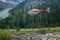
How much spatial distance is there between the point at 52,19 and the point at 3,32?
28.5 inches

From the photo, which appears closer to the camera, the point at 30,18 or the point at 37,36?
the point at 37,36

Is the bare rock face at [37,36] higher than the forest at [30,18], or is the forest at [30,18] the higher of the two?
the forest at [30,18]

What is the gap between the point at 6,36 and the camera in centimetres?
363

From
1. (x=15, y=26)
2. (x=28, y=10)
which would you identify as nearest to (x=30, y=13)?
(x=28, y=10)

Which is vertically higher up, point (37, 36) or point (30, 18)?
point (30, 18)

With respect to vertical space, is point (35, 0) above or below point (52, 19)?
above

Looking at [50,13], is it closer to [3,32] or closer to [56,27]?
[56,27]

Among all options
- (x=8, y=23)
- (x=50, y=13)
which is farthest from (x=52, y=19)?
(x=8, y=23)

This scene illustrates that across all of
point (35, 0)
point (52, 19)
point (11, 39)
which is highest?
point (35, 0)

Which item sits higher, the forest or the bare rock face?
the forest

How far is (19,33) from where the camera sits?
3682 mm

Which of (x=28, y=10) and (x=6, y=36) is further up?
(x=28, y=10)

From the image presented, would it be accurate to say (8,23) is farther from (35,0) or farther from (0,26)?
(35,0)

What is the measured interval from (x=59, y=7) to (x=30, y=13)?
16.8 inches
